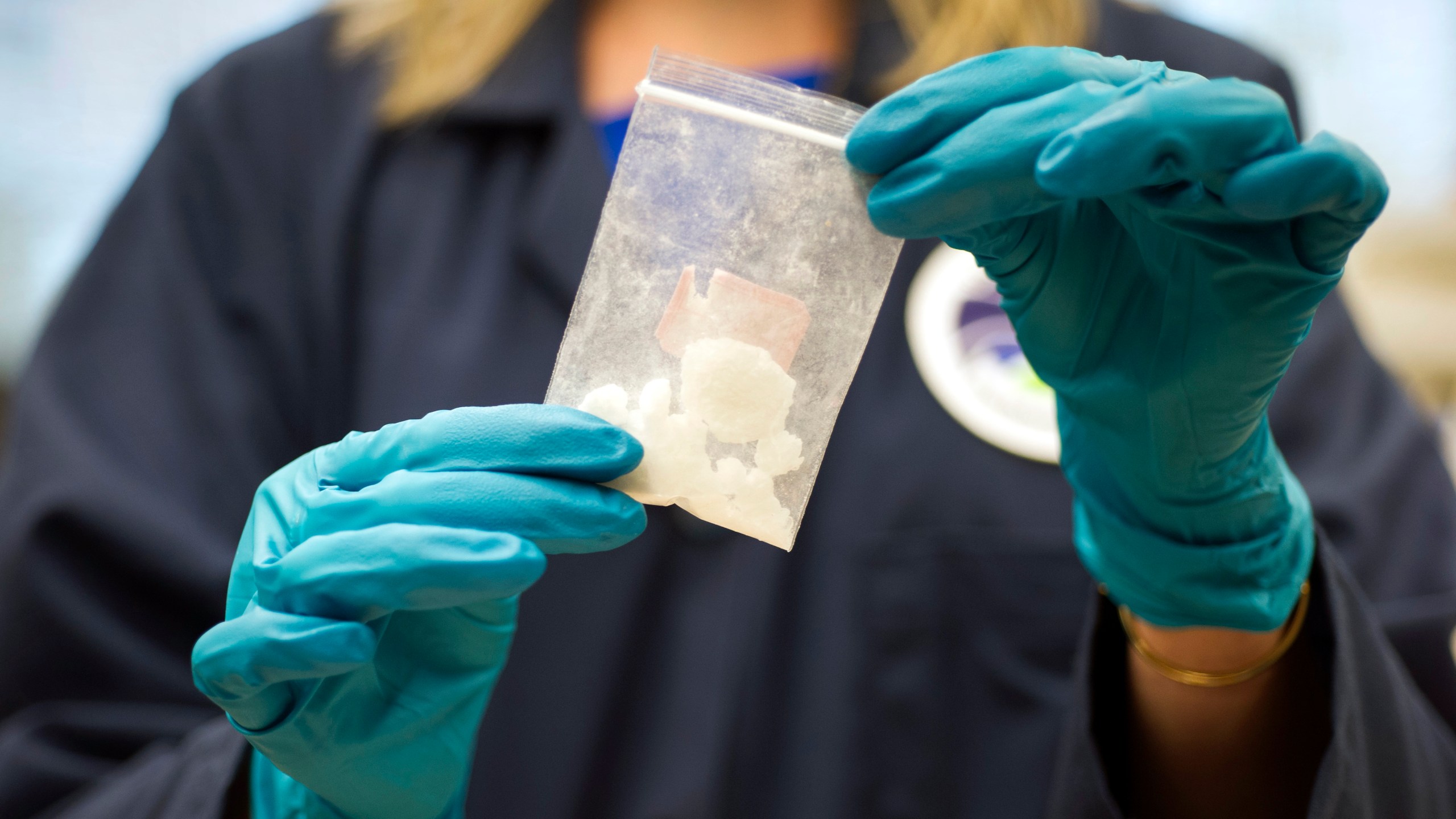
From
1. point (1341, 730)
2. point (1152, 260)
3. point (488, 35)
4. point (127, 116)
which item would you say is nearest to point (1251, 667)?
point (1341, 730)

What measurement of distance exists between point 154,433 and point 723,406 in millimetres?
743

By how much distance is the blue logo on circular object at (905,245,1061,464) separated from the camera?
1019mm

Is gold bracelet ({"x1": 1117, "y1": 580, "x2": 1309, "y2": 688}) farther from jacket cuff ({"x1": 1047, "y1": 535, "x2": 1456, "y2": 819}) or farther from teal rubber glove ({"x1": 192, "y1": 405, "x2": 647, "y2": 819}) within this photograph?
teal rubber glove ({"x1": 192, "y1": 405, "x2": 647, "y2": 819})

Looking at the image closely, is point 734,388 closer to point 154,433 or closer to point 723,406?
point 723,406

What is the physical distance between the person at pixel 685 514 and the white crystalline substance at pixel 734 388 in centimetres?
8

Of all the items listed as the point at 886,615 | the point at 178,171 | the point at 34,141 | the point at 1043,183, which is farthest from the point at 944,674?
the point at 34,141

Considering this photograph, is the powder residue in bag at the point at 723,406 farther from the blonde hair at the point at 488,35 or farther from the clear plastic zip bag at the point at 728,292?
the blonde hair at the point at 488,35

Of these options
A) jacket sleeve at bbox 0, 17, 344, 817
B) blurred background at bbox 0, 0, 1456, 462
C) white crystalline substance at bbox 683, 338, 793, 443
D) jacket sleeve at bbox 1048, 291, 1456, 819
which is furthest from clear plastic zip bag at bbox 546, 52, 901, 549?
blurred background at bbox 0, 0, 1456, 462

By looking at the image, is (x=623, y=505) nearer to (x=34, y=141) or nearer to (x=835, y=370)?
(x=835, y=370)

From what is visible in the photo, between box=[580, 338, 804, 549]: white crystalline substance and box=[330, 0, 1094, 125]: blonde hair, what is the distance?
1.93 ft

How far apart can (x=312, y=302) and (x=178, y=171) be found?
10.3 inches

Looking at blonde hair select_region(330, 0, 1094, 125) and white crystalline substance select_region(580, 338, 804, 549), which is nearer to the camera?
white crystalline substance select_region(580, 338, 804, 549)

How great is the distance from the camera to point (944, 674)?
1.01m

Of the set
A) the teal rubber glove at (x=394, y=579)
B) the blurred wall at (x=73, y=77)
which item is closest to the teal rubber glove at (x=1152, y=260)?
the teal rubber glove at (x=394, y=579)
